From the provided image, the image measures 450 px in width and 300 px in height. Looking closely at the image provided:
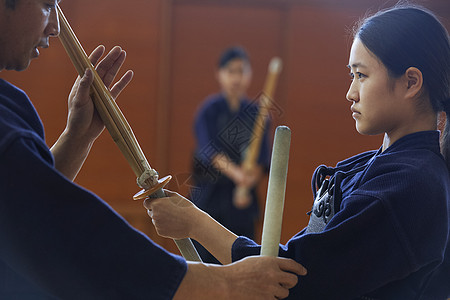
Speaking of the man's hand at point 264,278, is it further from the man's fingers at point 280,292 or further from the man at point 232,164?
the man at point 232,164

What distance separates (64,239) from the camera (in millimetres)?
927

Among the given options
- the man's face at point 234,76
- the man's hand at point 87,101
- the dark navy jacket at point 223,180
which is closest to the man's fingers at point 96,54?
the man's hand at point 87,101

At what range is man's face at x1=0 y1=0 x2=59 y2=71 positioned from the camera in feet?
3.32

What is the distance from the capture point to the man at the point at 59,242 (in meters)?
0.91

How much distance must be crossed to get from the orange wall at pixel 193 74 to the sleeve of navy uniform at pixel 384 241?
3.38 metres

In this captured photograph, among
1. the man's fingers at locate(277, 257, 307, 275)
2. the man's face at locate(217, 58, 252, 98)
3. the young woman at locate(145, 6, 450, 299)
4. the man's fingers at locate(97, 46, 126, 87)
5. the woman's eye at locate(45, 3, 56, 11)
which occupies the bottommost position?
the man's fingers at locate(277, 257, 307, 275)

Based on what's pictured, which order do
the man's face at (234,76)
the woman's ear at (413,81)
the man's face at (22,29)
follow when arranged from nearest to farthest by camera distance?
the man's face at (22,29)
the woman's ear at (413,81)
the man's face at (234,76)

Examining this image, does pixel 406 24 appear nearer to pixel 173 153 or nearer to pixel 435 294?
pixel 435 294

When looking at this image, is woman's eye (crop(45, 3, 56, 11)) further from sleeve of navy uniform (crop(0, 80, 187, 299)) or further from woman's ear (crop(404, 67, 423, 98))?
woman's ear (crop(404, 67, 423, 98))

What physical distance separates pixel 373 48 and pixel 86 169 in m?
3.74

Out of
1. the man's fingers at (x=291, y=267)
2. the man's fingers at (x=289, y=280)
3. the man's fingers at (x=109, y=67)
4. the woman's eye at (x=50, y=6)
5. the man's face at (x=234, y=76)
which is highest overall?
the man's face at (x=234, y=76)

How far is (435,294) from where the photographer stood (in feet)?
3.86

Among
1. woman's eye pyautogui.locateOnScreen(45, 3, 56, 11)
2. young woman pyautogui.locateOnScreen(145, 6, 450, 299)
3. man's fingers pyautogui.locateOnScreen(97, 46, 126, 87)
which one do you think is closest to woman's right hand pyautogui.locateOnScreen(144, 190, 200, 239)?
young woman pyautogui.locateOnScreen(145, 6, 450, 299)

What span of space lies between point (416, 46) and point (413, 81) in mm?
80
